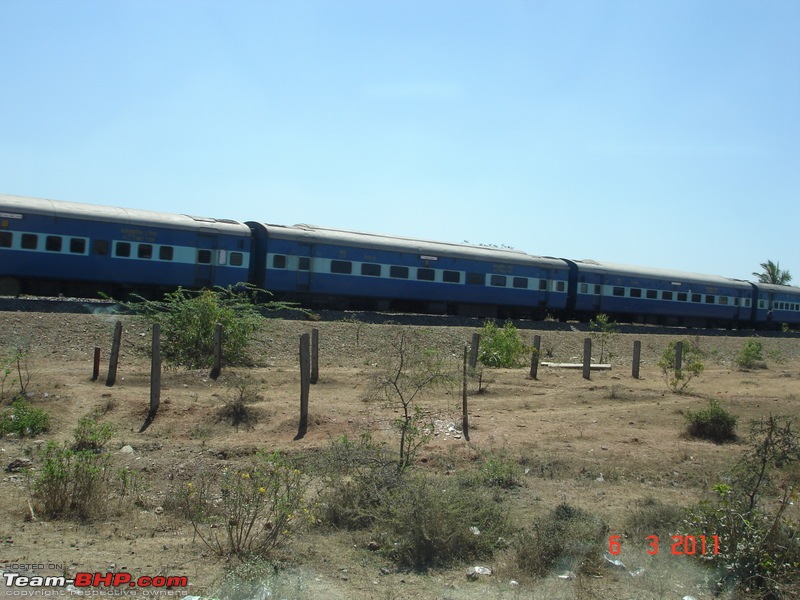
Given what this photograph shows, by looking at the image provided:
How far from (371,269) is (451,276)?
3451mm

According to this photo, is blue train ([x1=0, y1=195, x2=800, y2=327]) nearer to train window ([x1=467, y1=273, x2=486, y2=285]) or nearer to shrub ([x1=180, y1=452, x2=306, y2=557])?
train window ([x1=467, y1=273, x2=486, y2=285])

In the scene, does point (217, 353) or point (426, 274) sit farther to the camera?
point (426, 274)

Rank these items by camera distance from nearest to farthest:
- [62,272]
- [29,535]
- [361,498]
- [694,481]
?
[29,535]
[361,498]
[694,481]
[62,272]

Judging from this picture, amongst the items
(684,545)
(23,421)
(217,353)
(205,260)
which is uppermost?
(205,260)

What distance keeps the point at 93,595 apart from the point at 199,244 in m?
19.6

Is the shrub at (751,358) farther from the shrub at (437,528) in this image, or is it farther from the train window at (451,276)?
the shrub at (437,528)

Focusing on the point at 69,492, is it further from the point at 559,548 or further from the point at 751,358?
the point at 751,358

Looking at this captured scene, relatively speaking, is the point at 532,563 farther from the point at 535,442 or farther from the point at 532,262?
the point at 532,262

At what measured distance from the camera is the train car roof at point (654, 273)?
111 ft

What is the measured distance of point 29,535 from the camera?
6.68 meters

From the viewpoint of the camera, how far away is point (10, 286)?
21.8 metres

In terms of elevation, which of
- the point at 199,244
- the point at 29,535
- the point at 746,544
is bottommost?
the point at 29,535

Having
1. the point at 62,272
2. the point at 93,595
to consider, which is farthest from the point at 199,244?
the point at 93,595

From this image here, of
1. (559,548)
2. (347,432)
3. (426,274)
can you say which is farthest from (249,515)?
(426,274)
